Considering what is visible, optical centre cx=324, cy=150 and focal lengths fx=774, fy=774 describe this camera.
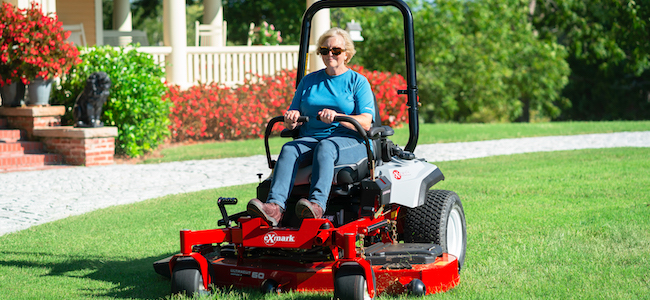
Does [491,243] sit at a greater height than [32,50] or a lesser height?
lesser

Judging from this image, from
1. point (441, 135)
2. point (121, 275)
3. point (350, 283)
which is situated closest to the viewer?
point (350, 283)

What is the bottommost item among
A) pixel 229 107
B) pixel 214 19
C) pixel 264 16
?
pixel 229 107

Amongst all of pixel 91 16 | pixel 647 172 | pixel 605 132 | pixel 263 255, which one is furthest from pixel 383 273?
pixel 91 16

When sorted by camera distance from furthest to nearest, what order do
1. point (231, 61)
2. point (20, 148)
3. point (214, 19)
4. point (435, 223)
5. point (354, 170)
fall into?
1. point (214, 19)
2. point (231, 61)
3. point (20, 148)
4. point (435, 223)
5. point (354, 170)

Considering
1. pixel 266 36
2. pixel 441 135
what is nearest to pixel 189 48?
pixel 266 36

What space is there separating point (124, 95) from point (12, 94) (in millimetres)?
1585

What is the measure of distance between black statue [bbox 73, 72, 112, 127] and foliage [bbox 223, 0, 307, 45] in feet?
35.3

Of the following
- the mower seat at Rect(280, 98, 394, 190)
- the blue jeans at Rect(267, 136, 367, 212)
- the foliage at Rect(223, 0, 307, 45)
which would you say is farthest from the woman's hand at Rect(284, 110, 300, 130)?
the foliage at Rect(223, 0, 307, 45)

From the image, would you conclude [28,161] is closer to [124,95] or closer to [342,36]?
[124,95]

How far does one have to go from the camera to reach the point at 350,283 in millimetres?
Answer: 3771

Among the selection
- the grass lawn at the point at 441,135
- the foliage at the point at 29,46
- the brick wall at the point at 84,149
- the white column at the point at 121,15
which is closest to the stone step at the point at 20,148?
the brick wall at the point at 84,149

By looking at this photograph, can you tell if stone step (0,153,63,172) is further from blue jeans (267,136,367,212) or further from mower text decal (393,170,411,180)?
mower text decal (393,170,411,180)

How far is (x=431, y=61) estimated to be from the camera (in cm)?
2288

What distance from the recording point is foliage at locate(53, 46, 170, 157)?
36.8 feet
